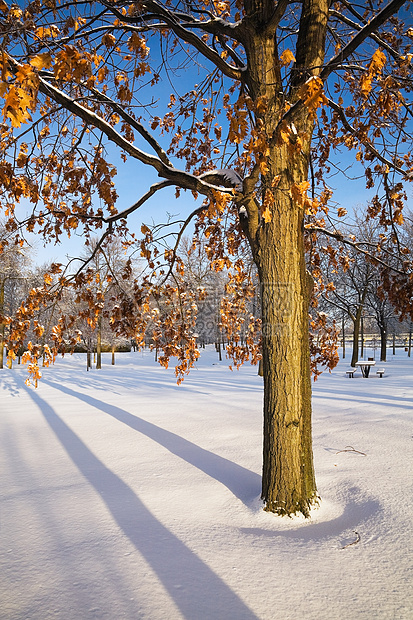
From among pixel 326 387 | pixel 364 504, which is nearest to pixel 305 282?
pixel 364 504

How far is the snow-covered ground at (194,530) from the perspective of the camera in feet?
7.54

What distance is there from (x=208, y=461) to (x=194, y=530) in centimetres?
186

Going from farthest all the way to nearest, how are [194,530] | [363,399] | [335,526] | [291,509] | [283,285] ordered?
[363,399], [283,285], [291,509], [335,526], [194,530]

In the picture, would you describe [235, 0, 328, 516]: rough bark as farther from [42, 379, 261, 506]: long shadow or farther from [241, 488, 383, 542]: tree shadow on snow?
[42, 379, 261, 506]: long shadow

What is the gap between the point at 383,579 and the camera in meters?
2.54

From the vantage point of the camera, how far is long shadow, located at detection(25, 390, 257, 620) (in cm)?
223

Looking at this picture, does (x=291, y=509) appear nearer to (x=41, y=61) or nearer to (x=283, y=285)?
(x=283, y=285)

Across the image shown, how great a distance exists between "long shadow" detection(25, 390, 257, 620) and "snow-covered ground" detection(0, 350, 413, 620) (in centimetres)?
1

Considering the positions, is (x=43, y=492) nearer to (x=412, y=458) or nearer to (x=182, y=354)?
(x=182, y=354)

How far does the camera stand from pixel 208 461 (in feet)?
16.5

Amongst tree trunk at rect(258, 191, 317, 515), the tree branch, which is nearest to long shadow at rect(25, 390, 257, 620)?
tree trunk at rect(258, 191, 317, 515)

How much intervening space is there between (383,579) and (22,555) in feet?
8.44

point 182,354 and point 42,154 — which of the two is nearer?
point 42,154

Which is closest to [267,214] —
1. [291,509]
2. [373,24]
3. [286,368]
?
[286,368]
